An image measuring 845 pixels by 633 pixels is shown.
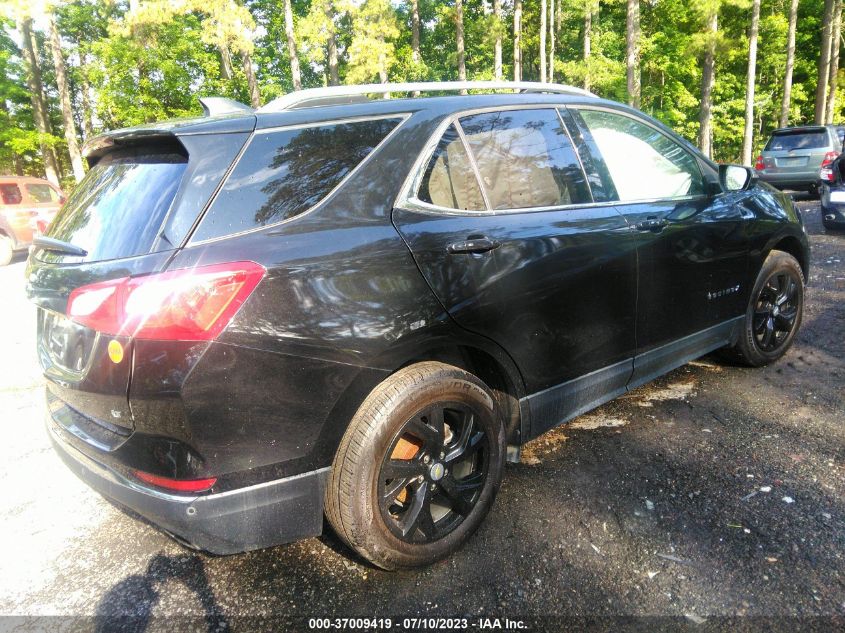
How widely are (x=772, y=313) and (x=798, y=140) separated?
12541mm

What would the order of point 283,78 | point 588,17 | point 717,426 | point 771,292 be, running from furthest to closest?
point 283,78, point 588,17, point 771,292, point 717,426

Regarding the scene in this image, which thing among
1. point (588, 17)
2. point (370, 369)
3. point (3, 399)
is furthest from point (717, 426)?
point (588, 17)

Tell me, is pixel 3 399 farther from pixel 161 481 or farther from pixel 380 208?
pixel 380 208

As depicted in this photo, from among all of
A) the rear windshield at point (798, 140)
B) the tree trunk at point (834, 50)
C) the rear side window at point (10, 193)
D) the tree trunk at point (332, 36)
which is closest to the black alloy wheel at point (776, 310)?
the rear windshield at point (798, 140)

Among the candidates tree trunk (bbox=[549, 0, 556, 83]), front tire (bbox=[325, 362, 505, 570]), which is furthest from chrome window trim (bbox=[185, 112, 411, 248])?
tree trunk (bbox=[549, 0, 556, 83])

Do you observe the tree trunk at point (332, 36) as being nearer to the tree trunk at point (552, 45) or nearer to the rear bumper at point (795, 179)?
the tree trunk at point (552, 45)

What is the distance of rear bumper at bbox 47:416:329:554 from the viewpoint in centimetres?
180

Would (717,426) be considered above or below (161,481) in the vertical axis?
below

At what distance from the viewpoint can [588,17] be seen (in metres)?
31.4

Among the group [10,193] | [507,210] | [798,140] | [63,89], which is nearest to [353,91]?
[507,210]

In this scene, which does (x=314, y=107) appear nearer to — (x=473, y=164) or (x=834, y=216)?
(x=473, y=164)

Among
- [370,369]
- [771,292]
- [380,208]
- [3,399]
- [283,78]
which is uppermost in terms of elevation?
[283,78]

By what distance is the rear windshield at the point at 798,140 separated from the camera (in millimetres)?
13508

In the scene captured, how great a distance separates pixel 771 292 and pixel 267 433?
11.7 ft
